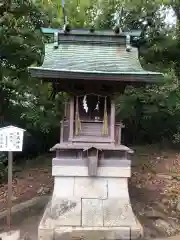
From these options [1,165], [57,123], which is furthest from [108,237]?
[57,123]

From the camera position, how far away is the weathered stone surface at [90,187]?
24.1 feet

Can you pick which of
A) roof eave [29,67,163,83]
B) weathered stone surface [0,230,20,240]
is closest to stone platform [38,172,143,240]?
weathered stone surface [0,230,20,240]

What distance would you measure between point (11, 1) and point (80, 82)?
5.00 meters

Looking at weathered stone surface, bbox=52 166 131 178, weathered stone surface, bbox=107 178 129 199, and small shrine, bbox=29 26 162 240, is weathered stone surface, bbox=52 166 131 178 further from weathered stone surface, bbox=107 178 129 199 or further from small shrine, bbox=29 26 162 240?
weathered stone surface, bbox=107 178 129 199

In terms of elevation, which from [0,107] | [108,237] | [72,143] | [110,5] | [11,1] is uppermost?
[110,5]

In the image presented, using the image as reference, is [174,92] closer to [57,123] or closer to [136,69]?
[57,123]

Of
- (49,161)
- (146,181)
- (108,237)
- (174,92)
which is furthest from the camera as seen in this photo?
(49,161)

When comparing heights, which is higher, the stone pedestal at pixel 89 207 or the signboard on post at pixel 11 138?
the signboard on post at pixel 11 138

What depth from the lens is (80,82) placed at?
7.50 metres

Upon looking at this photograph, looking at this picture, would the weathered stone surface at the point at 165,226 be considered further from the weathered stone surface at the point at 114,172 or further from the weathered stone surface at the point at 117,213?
the weathered stone surface at the point at 114,172

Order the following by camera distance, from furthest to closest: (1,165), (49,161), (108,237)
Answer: (49,161)
(1,165)
(108,237)

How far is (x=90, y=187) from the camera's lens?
739 cm

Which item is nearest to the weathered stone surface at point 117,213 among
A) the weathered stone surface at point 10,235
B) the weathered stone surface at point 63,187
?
the weathered stone surface at point 63,187

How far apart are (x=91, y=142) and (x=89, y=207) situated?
4.64 feet
